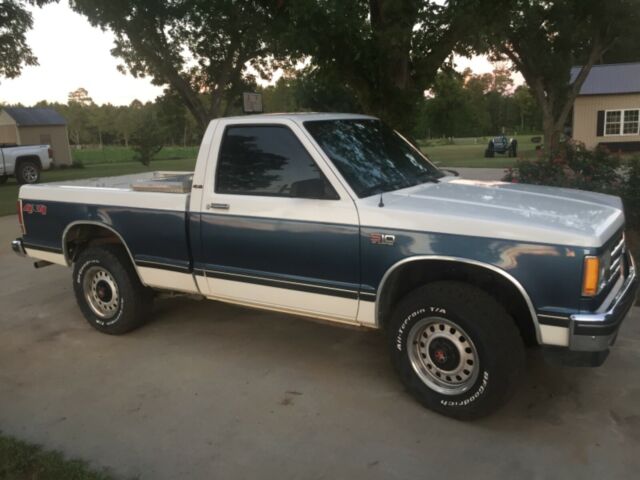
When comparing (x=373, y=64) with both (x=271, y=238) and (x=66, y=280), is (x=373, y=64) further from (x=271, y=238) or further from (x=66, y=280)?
(x=66, y=280)

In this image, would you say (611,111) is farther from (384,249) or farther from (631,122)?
(384,249)

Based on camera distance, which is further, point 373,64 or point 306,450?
point 373,64

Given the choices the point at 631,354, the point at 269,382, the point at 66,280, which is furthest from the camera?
the point at 66,280

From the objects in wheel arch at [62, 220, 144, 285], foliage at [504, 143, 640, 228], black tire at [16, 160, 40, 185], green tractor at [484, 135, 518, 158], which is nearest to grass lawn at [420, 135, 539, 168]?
green tractor at [484, 135, 518, 158]

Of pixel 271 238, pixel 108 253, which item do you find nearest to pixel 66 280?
pixel 108 253

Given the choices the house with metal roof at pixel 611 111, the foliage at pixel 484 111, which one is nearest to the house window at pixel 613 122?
the house with metal roof at pixel 611 111

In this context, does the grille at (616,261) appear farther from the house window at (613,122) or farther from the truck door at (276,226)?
the house window at (613,122)

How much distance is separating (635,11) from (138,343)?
827 inches

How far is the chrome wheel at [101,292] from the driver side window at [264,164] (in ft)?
5.35

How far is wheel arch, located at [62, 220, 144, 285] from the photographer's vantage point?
18.1 ft

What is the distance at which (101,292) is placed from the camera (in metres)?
5.59

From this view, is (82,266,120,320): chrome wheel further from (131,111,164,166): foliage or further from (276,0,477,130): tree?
(131,111,164,166): foliage

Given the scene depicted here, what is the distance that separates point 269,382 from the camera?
4.48m

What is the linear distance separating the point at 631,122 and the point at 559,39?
985 centimetres
